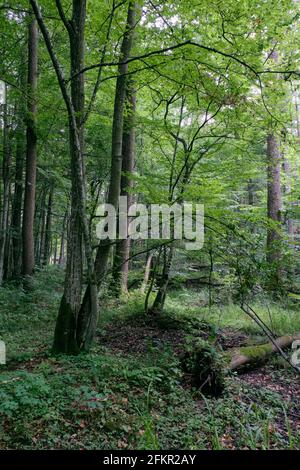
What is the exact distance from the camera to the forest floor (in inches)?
113

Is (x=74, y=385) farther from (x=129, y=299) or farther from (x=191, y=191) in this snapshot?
(x=129, y=299)

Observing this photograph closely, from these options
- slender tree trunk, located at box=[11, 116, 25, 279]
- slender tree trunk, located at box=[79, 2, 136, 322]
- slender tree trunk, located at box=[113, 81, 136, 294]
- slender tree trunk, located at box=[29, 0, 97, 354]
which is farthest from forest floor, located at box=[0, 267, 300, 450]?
slender tree trunk, located at box=[11, 116, 25, 279]

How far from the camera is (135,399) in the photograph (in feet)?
11.5

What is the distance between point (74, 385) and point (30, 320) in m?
3.79

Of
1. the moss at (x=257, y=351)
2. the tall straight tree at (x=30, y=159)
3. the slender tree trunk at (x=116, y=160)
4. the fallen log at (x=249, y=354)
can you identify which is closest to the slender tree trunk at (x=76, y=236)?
the slender tree trunk at (x=116, y=160)

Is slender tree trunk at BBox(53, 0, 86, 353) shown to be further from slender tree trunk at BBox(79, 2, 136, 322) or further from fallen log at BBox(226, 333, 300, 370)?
fallen log at BBox(226, 333, 300, 370)

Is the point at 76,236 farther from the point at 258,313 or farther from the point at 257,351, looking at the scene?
the point at 258,313

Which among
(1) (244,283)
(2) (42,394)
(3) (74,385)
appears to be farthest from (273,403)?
(2) (42,394)

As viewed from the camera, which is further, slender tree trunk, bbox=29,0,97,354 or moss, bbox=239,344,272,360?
moss, bbox=239,344,272,360

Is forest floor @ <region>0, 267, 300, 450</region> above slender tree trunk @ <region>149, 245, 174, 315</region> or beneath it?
beneath

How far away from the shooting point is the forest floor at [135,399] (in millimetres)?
2861

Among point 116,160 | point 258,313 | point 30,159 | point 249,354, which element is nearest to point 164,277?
point 249,354

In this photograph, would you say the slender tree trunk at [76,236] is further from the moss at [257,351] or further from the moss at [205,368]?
the moss at [257,351]

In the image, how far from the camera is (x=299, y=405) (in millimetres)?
3881
